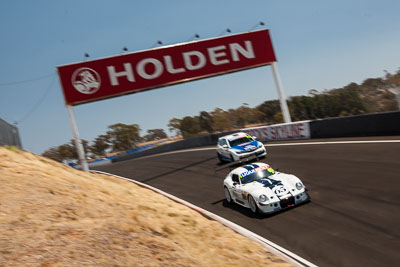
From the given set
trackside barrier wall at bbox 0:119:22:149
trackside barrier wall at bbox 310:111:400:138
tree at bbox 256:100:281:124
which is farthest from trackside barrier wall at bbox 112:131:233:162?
tree at bbox 256:100:281:124

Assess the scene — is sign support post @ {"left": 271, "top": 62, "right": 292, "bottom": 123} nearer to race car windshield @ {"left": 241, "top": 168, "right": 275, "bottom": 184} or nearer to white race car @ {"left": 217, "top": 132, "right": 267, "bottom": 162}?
white race car @ {"left": 217, "top": 132, "right": 267, "bottom": 162}

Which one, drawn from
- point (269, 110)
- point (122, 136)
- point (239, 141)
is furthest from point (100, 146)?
point (239, 141)

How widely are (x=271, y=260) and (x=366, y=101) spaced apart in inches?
2628

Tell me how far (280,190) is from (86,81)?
847 inches

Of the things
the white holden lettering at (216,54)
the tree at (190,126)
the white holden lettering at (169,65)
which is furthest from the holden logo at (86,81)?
the tree at (190,126)

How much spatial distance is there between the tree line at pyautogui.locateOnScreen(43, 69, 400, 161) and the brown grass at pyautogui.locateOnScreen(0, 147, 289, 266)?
106 ft

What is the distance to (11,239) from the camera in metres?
6.34

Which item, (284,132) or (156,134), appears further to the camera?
(156,134)

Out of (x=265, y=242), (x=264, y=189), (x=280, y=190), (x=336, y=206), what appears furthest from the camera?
(x=264, y=189)

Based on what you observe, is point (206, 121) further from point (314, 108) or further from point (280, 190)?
point (280, 190)

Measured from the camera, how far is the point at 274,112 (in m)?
80.6

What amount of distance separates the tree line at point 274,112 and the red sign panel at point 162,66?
47.9 ft

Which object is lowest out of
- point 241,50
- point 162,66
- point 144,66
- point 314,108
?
point 314,108

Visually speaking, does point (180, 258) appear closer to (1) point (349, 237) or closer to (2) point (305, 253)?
(2) point (305, 253)
